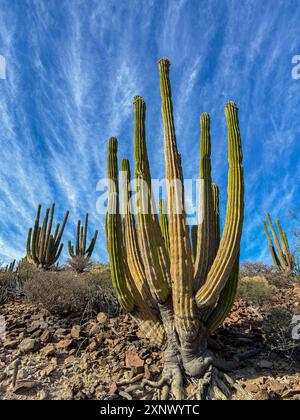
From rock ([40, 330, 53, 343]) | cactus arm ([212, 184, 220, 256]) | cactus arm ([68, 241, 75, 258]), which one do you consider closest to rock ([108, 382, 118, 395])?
rock ([40, 330, 53, 343])

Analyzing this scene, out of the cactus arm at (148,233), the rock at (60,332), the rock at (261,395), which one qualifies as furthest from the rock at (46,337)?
the rock at (261,395)

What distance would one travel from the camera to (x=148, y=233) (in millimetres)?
4492

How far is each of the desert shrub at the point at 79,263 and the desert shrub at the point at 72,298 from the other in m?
5.09

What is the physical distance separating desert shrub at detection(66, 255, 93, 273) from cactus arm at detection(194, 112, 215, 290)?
26.4ft

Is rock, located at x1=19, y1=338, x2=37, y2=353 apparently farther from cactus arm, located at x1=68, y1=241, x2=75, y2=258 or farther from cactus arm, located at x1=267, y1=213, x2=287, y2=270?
cactus arm, located at x1=267, y1=213, x2=287, y2=270

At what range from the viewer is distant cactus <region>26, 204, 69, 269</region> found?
39.7ft

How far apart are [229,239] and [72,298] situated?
3442mm

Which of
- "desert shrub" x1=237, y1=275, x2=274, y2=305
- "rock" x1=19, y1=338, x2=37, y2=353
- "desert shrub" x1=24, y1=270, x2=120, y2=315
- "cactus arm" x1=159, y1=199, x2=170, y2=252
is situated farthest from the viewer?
"desert shrub" x1=237, y1=275, x2=274, y2=305

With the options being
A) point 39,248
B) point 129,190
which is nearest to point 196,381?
point 129,190

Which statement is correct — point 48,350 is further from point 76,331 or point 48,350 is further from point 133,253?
point 133,253

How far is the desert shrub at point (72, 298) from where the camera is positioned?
631 cm

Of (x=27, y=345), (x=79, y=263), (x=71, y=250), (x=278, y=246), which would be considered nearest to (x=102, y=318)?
(x=27, y=345)
